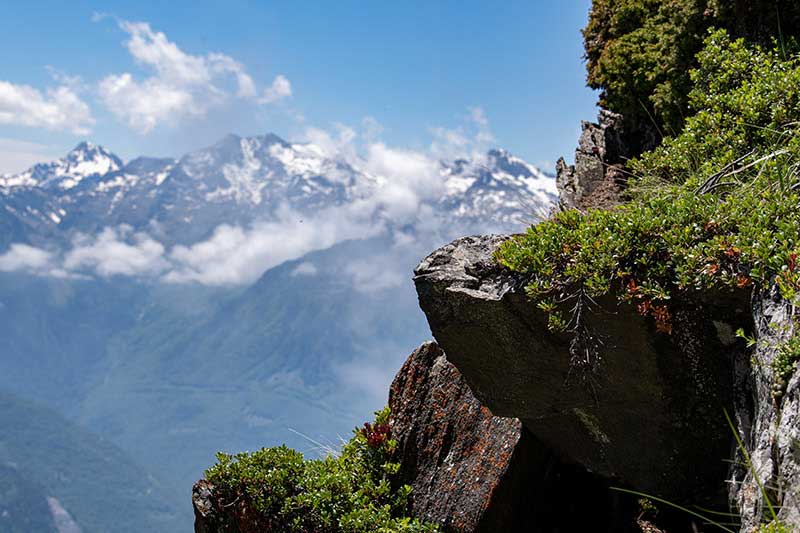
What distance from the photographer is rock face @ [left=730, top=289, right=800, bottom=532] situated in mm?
4852

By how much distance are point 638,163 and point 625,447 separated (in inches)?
212

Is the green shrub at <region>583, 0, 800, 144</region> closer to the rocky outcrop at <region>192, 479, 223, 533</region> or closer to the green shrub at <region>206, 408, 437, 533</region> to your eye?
the green shrub at <region>206, 408, 437, 533</region>

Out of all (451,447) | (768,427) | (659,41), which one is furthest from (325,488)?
(659,41)

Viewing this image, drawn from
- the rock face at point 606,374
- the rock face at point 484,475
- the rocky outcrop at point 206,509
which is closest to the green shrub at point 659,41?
the rock face at point 606,374

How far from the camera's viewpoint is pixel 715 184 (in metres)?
7.86

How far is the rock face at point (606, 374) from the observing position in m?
6.96

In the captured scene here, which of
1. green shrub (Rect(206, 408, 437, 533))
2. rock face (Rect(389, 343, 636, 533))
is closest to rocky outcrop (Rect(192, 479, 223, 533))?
green shrub (Rect(206, 408, 437, 533))

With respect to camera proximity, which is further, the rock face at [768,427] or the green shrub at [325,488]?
the green shrub at [325,488]

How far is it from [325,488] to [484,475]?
2.35m

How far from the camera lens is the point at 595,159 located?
52.2ft

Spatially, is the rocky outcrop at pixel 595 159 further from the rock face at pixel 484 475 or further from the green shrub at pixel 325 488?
the green shrub at pixel 325 488

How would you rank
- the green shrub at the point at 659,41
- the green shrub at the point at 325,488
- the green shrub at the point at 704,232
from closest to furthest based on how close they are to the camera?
the green shrub at the point at 704,232 < the green shrub at the point at 325,488 < the green shrub at the point at 659,41

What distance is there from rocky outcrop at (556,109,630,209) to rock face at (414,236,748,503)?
721 cm

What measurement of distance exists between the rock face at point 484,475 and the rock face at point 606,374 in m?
0.95
